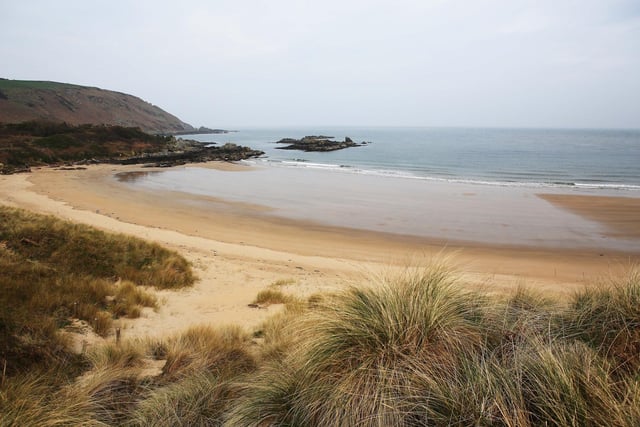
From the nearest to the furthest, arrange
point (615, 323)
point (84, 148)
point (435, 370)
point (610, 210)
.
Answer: point (435, 370) < point (615, 323) < point (610, 210) < point (84, 148)

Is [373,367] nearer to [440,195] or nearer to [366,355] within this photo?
[366,355]

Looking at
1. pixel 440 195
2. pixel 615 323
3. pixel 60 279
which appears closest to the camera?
pixel 615 323

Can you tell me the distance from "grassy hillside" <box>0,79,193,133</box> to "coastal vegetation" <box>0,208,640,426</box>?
9155cm

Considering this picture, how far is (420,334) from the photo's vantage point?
132 inches

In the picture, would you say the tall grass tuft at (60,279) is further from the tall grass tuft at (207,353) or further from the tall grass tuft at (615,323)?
the tall grass tuft at (615,323)

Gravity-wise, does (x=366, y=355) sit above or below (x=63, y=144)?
below

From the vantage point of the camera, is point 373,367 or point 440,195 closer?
point 373,367

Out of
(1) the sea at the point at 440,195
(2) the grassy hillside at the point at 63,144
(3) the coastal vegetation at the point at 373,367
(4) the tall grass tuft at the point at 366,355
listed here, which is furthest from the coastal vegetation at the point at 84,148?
(4) the tall grass tuft at the point at 366,355

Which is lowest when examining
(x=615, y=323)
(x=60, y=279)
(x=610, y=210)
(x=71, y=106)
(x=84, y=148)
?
(x=610, y=210)

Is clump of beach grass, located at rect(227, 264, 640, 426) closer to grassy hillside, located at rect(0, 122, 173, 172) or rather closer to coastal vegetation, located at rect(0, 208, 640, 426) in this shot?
Answer: coastal vegetation, located at rect(0, 208, 640, 426)

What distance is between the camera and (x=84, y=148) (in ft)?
148

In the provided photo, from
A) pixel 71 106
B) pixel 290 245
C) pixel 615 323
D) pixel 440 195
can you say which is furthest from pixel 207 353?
pixel 71 106

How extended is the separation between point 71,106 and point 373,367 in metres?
139

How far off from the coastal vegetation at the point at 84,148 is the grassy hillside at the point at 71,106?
33.0 meters
